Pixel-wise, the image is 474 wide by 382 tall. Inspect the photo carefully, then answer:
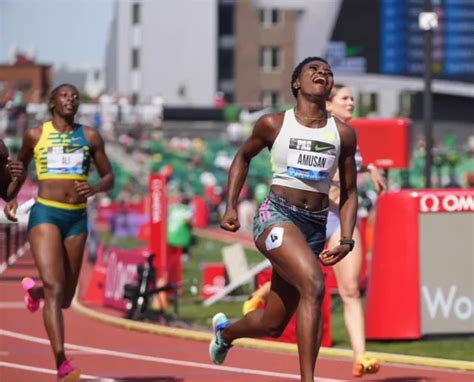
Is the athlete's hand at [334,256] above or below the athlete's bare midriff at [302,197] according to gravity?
below

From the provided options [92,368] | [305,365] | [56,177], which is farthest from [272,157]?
[92,368]

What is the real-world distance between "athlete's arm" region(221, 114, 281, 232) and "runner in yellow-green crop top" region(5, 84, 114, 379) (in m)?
1.59

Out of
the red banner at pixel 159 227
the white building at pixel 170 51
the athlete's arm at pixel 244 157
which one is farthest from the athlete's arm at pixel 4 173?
the white building at pixel 170 51

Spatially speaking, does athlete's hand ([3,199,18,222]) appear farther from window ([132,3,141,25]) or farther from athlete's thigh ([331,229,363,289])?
window ([132,3,141,25])

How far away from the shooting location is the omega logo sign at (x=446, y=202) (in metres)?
12.4

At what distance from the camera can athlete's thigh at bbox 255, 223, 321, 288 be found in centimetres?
790

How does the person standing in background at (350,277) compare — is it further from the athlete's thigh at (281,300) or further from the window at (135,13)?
the window at (135,13)

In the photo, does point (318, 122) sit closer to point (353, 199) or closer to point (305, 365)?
point (353, 199)

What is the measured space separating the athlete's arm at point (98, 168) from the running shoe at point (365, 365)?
209cm

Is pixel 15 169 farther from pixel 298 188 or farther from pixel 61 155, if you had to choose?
pixel 298 188

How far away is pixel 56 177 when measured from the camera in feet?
31.7

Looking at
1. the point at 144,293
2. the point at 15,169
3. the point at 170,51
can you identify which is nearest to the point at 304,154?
the point at 15,169

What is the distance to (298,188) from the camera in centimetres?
818

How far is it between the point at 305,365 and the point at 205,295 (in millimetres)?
9839
